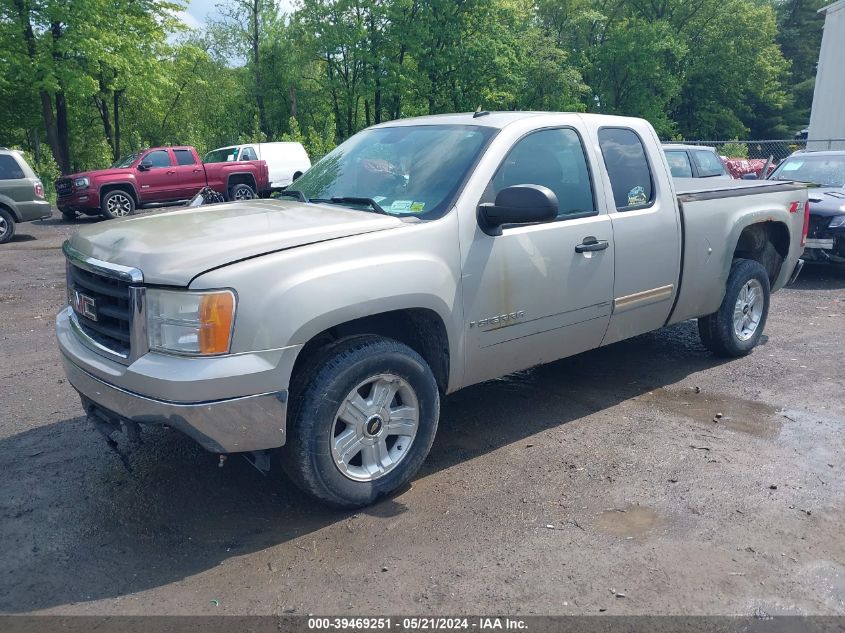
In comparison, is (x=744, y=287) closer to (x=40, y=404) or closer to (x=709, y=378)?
(x=709, y=378)

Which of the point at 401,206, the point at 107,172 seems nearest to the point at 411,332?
the point at 401,206

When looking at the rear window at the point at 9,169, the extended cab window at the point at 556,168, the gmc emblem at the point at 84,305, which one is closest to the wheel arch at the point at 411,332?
the extended cab window at the point at 556,168

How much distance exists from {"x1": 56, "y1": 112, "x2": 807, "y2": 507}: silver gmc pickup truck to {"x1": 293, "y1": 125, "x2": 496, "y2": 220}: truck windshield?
1cm

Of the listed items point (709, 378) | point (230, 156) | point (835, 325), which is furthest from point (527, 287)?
point (230, 156)

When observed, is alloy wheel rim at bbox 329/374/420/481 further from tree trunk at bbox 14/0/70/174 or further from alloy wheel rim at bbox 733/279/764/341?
tree trunk at bbox 14/0/70/174

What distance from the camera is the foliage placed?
85.7 ft

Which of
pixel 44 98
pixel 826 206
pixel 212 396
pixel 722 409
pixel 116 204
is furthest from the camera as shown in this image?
pixel 44 98

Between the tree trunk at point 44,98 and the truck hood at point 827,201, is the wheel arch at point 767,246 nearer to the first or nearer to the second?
the truck hood at point 827,201

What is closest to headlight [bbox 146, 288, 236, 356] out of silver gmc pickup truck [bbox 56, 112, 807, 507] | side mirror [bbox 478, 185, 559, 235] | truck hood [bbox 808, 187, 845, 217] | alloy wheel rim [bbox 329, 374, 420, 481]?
silver gmc pickup truck [bbox 56, 112, 807, 507]

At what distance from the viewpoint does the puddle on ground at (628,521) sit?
3461 mm

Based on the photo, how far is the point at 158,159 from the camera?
19609 mm

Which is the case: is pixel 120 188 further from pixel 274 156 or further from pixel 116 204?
pixel 274 156

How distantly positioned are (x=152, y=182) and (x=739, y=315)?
16.9 meters

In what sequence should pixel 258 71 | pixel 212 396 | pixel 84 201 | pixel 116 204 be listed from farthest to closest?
pixel 258 71 → pixel 116 204 → pixel 84 201 → pixel 212 396
